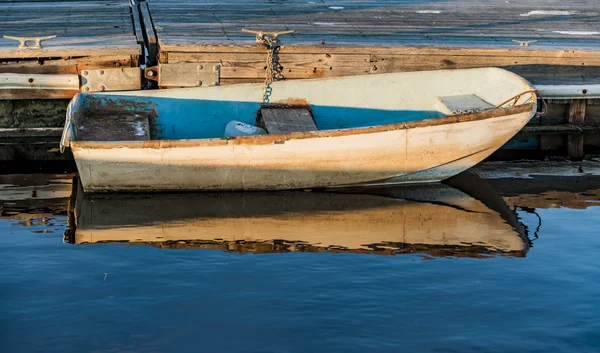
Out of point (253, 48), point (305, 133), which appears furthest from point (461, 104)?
point (253, 48)

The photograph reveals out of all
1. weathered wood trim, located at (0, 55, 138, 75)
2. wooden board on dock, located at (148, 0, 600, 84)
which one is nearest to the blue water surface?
weathered wood trim, located at (0, 55, 138, 75)

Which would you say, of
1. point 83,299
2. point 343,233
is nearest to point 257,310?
point 83,299

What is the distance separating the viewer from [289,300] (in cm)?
789

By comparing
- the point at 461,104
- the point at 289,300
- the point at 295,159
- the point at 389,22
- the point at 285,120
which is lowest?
the point at 289,300

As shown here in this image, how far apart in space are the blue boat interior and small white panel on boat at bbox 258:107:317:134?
0.26m

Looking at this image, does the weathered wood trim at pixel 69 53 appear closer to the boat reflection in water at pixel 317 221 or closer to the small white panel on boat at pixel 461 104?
the boat reflection in water at pixel 317 221

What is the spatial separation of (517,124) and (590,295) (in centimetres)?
357

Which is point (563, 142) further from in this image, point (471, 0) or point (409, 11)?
point (471, 0)

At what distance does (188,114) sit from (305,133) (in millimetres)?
2164

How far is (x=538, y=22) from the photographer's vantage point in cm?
1652

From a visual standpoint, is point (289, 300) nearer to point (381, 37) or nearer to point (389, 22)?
point (381, 37)

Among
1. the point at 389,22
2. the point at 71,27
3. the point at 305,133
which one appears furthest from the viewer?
the point at 389,22

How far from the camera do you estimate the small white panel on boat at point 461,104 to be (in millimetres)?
11953

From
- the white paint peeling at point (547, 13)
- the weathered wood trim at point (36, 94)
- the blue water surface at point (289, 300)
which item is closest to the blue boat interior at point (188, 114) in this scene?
the weathered wood trim at point (36, 94)
